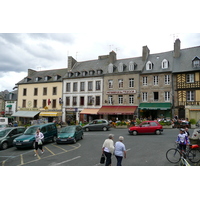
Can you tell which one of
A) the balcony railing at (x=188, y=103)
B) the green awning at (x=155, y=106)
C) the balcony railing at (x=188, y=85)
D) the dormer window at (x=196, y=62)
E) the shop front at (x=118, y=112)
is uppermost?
the dormer window at (x=196, y=62)

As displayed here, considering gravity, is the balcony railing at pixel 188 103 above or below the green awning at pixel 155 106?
above

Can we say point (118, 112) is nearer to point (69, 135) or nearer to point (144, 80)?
point (144, 80)

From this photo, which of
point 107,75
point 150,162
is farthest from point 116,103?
point 150,162

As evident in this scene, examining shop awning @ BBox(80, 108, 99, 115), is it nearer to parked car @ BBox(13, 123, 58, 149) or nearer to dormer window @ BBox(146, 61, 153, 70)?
dormer window @ BBox(146, 61, 153, 70)

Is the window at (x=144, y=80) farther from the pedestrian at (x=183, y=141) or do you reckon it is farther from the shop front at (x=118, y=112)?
the pedestrian at (x=183, y=141)

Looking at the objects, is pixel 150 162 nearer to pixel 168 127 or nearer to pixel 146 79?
pixel 168 127

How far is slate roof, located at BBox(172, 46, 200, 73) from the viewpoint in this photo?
79.6 ft

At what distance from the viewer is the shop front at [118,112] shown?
84.1 feet

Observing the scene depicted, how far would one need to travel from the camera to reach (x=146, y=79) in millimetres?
26656

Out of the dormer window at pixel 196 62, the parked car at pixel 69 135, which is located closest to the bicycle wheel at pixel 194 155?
the parked car at pixel 69 135

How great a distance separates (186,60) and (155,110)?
8.98m

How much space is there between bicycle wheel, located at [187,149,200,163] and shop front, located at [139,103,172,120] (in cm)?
1664

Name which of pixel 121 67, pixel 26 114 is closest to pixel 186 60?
pixel 121 67

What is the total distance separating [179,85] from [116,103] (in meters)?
9.91
